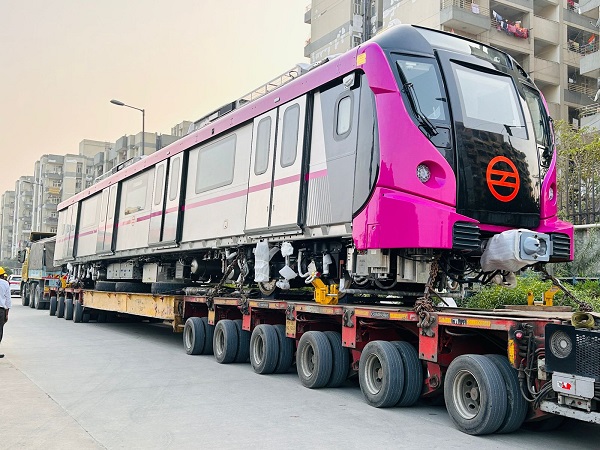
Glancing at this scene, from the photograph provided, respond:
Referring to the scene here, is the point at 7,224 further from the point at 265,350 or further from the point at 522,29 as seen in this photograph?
the point at 265,350

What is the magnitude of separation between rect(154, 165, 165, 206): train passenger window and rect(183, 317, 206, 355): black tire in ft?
9.88

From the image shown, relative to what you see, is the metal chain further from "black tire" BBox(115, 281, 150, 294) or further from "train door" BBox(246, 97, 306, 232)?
"black tire" BBox(115, 281, 150, 294)

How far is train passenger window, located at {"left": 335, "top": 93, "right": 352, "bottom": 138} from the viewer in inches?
329

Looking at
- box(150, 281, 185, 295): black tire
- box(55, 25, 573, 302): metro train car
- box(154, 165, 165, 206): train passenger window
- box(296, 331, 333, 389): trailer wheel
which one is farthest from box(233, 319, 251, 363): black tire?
box(150, 281, 185, 295): black tire

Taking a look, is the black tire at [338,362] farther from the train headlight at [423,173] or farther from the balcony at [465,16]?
the balcony at [465,16]

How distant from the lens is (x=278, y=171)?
387 inches

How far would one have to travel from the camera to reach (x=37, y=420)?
6891 mm

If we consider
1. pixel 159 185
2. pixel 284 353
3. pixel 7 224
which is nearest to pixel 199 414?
pixel 284 353

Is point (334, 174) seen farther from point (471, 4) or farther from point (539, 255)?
point (471, 4)

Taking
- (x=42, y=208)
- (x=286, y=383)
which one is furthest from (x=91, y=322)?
(x=42, y=208)

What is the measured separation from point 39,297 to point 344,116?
24.2 m

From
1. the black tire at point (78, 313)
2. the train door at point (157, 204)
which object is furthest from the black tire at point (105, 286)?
the train door at point (157, 204)

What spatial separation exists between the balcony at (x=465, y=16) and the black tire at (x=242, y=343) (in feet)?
89.6

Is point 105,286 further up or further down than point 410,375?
further up
